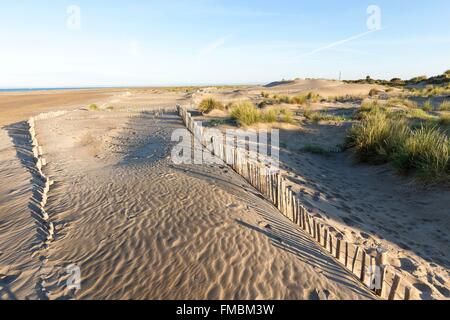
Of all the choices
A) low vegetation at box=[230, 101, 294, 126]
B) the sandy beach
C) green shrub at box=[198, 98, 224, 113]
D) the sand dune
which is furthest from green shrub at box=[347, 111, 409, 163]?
green shrub at box=[198, 98, 224, 113]

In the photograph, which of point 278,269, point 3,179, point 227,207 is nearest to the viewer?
point 278,269

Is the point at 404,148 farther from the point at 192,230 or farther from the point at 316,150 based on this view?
the point at 192,230

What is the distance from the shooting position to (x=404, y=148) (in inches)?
319

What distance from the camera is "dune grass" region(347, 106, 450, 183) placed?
279 inches

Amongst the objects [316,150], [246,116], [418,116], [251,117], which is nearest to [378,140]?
[316,150]

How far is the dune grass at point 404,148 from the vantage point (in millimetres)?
7082

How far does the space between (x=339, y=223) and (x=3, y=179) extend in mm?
8188

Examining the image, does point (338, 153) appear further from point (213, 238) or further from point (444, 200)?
point (213, 238)

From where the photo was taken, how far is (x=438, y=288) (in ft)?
13.4

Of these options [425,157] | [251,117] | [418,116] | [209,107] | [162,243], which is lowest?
[162,243]

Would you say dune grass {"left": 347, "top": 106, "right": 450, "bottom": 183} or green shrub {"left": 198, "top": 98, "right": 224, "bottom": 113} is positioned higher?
green shrub {"left": 198, "top": 98, "right": 224, "bottom": 113}

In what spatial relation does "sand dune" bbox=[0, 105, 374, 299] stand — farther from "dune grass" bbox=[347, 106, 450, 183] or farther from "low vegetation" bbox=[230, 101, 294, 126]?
"low vegetation" bbox=[230, 101, 294, 126]
